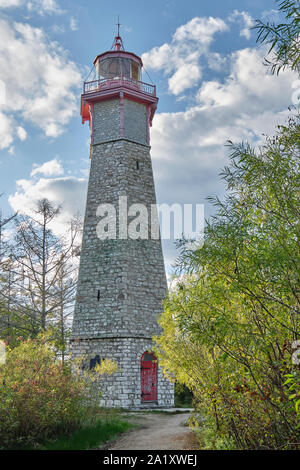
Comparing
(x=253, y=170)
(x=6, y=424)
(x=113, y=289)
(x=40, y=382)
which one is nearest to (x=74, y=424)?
(x=40, y=382)

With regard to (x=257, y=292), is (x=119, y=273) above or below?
above

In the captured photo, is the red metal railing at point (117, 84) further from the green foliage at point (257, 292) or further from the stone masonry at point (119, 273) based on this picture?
the green foliage at point (257, 292)

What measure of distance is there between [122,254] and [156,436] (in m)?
8.40

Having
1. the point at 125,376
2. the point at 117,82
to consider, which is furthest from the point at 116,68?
the point at 125,376

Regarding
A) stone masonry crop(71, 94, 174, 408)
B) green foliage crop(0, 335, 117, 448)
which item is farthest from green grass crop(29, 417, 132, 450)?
stone masonry crop(71, 94, 174, 408)

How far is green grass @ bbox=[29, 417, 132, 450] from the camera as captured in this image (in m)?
7.68

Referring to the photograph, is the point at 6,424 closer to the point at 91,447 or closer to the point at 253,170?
the point at 91,447

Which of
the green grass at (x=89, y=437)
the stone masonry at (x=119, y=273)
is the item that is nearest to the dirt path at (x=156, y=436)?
the green grass at (x=89, y=437)

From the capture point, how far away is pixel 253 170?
5273 mm

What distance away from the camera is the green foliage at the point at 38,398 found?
7148mm

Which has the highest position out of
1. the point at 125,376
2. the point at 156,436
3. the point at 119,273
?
the point at 119,273

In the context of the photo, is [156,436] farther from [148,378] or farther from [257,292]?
[148,378]

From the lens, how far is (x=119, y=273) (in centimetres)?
1633
